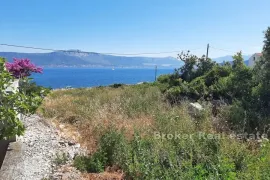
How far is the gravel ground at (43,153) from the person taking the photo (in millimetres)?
3389

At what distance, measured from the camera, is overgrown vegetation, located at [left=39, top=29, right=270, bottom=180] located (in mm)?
3204

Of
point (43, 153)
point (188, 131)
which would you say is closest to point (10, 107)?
point (43, 153)

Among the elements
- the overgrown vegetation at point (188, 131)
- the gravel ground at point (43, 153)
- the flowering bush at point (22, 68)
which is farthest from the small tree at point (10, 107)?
the flowering bush at point (22, 68)

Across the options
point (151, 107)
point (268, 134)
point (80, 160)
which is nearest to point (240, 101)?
point (268, 134)

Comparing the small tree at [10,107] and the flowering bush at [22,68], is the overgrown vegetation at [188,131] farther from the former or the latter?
the flowering bush at [22,68]

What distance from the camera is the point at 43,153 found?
4184mm

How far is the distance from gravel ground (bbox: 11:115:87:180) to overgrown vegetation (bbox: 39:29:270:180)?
0.89 feet

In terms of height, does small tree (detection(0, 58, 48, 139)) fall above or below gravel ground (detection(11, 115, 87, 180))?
above

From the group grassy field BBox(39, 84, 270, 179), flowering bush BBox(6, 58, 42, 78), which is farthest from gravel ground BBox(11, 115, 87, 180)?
flowering bush BBox(6, 58, 42, 78)

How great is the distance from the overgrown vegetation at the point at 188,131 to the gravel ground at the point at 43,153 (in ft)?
0.89

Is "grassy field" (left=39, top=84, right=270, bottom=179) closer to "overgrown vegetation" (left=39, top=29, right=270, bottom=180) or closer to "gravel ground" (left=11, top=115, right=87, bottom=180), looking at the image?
"overgrown vegetation" (left=39, top=29, right=270, bottom=180)

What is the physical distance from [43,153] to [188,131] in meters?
2.46

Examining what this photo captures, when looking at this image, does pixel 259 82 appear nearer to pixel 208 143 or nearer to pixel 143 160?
pixel 208 143

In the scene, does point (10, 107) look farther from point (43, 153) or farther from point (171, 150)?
point (171, 150)
